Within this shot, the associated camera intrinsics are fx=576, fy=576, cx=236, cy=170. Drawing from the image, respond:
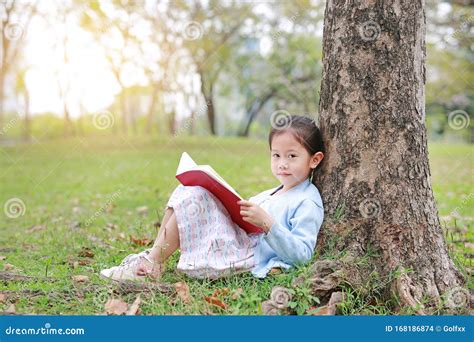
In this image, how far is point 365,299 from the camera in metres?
2.71

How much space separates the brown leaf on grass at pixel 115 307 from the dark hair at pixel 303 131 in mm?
1093

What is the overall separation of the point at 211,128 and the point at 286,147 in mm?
13072

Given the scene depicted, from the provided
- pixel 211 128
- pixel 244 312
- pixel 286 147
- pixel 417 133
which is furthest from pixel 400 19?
pixel 211 128

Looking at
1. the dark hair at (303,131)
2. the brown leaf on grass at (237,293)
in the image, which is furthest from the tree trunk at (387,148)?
the brown leaf on grass at (237,293)

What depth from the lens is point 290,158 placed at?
2.94 m

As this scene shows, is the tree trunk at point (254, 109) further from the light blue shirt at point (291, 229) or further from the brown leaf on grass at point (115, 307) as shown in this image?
the brown leaf on grass at point (115, 307)

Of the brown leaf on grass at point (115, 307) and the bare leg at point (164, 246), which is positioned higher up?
the bare leg at point (164, 246)

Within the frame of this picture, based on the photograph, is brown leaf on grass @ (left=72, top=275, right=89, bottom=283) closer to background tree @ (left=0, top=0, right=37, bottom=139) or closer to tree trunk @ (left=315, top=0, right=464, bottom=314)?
tree trunk @ (left=315, top=0, right=464, bottom=314)

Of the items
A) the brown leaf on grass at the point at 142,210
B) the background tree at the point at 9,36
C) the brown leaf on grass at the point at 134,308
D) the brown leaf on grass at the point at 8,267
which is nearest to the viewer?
the brown leaf on grass at the point at 134,308

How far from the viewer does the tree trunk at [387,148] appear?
2805 millimetres

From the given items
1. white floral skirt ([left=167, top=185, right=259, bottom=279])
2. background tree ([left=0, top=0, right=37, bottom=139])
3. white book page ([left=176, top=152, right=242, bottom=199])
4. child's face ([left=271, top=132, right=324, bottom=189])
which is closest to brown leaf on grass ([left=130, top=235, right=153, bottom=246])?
white floral skirt ([left=167, top=185, right=259, bottom=279])

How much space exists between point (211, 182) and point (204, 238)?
11.3 inches

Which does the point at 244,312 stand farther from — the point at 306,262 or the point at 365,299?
the point at 365,299

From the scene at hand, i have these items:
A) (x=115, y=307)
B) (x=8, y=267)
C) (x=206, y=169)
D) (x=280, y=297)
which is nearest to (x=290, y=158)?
(x=206, y=169)
